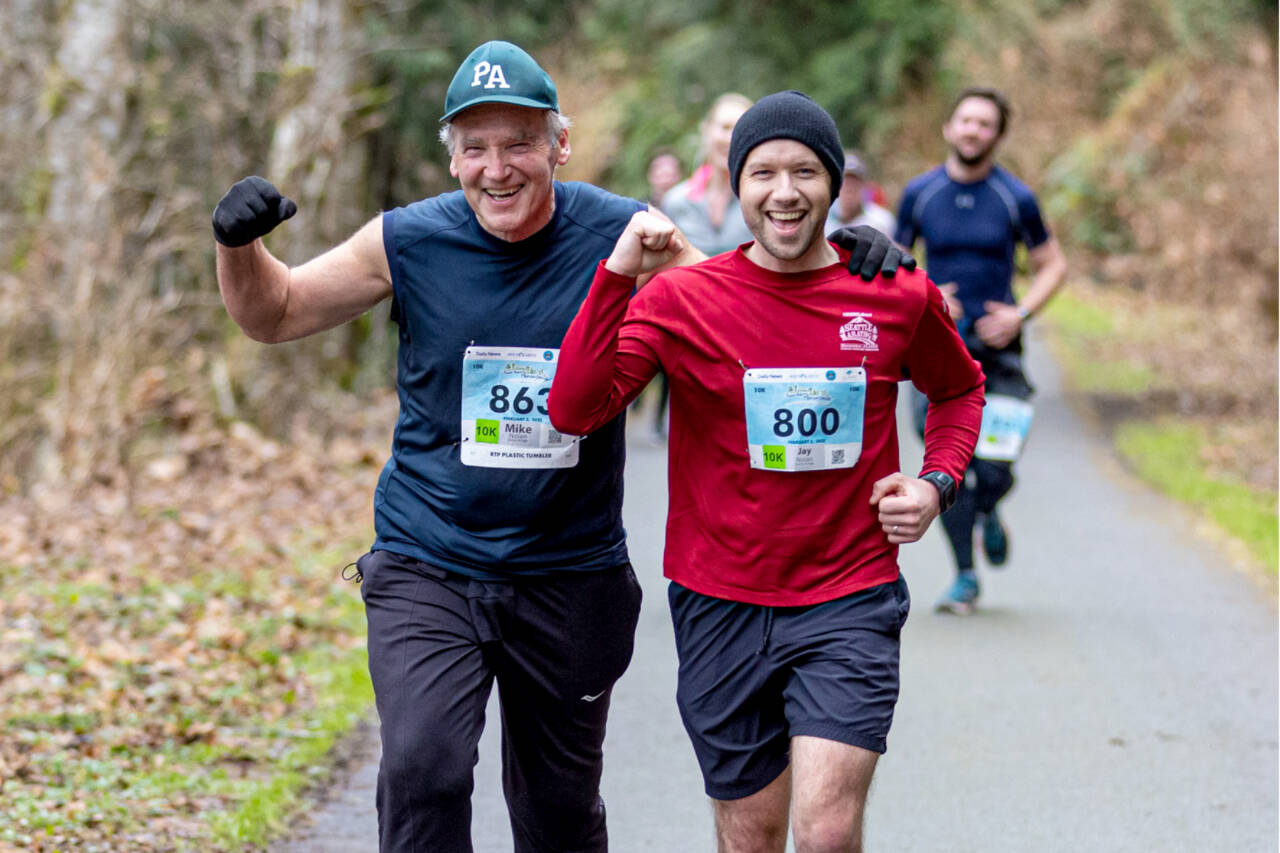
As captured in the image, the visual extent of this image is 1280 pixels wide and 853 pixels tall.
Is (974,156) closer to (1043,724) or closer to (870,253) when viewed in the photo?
(1043,724)

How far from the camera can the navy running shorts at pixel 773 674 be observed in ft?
12.4

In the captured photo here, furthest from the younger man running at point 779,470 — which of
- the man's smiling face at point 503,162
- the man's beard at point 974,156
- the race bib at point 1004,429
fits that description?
the man's beard at point 974,156

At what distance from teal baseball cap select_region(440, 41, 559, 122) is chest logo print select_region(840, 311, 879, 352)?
855 mm

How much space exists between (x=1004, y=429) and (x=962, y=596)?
3.00 ft

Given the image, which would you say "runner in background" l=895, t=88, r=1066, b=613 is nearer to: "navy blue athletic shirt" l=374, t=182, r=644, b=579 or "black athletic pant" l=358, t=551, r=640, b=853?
"black athletic pant" l=358, t=551, r=640, b=853

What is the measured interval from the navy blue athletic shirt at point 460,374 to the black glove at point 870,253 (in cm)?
54

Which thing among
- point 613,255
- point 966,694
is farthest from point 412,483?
point 966,694

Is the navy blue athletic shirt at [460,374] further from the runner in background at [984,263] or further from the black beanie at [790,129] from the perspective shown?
the runner in background at [984,263]

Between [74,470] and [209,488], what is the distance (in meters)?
0.93

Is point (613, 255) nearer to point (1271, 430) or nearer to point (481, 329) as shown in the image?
point (481, 329)

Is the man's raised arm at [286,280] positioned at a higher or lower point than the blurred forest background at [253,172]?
lower

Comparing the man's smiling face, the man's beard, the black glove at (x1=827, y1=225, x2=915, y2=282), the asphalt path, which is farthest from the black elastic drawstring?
the man's beard

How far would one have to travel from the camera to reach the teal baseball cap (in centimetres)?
388

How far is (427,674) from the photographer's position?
3.87m
